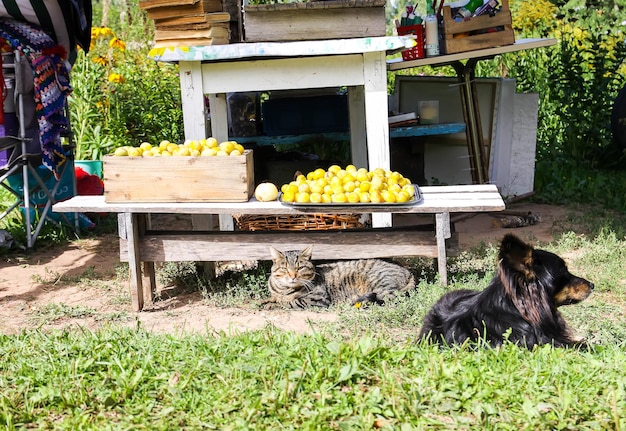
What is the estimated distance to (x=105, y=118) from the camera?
9258 mm

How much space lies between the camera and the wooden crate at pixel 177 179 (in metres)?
5.09

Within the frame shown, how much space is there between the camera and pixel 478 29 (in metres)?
6.82

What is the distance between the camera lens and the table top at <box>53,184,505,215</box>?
498 centimetres

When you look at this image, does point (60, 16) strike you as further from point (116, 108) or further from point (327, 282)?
point (327, 282)

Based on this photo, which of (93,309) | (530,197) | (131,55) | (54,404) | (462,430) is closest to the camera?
(462,430)

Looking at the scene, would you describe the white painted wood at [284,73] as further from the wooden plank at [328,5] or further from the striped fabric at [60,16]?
the striped fabric at [60,16]

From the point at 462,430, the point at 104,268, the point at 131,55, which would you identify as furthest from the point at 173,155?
the point at 131,55

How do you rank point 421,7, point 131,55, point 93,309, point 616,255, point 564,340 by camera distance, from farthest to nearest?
point 421,7
point 131,55
point 616,255
point 93,309
point 564,340

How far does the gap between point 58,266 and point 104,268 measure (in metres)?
0.44

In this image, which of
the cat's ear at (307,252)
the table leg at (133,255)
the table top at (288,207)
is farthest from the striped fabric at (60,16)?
the cat's ear at (307,252)

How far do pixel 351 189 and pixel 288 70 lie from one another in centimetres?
116

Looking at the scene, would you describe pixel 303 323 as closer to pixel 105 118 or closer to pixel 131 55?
pixel 105 118

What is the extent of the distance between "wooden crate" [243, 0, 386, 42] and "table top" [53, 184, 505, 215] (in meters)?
1.27

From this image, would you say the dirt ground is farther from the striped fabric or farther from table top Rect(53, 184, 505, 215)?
the striped fabric
